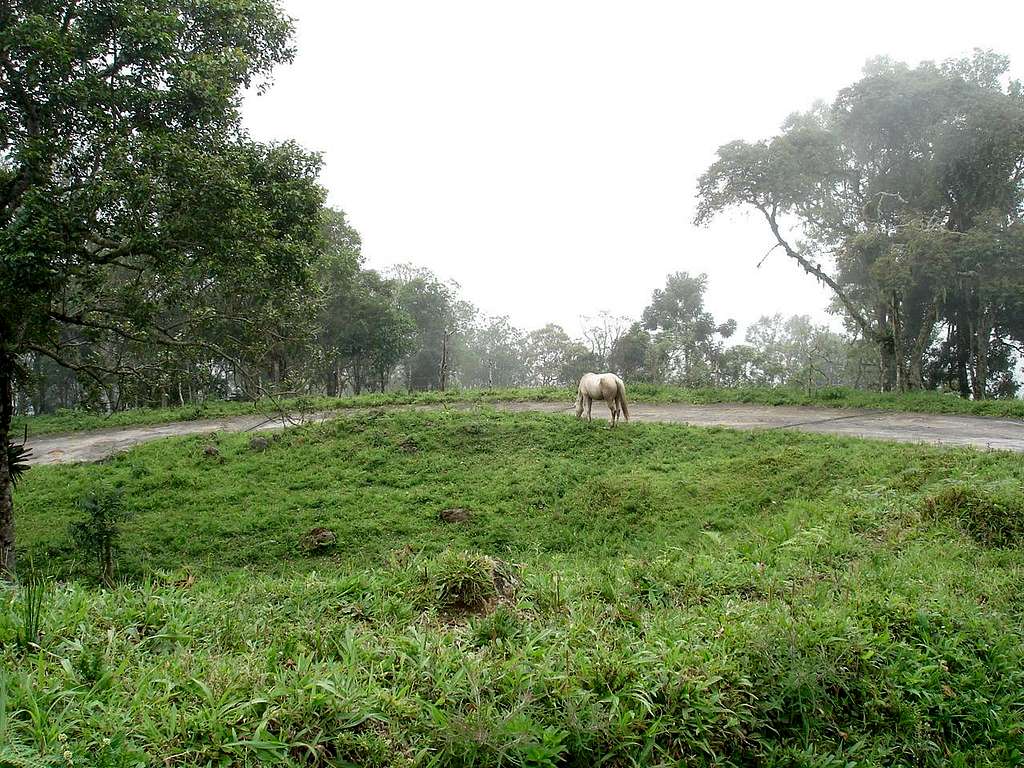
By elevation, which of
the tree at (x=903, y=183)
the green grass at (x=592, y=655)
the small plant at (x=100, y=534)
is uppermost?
the tree at (x=903, y=183)

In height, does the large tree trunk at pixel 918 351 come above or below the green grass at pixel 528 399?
above

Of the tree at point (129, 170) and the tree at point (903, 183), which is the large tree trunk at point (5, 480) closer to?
the tree at point (129, 170)

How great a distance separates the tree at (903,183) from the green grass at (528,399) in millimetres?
3772

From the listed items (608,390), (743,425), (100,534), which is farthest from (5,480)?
(743,425)

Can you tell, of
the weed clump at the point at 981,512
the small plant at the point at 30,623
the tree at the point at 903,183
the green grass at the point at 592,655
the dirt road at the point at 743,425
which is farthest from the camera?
the tree at the point at 903,183

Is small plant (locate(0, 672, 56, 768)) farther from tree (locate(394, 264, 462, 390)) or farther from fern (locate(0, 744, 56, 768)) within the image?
tree (locate(394, 264, 462, 390))

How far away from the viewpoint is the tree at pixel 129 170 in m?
6.47

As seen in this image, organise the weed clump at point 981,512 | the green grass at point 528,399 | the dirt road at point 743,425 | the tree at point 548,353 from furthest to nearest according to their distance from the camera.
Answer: the tree at point 548,353, the green grass at point 528,399, the dirt road at point 743,425, the weed clump at point 981,512

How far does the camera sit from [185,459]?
1240cm

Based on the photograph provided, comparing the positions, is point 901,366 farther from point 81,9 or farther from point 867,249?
point 81,9

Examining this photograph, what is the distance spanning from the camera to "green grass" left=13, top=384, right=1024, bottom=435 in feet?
47.1

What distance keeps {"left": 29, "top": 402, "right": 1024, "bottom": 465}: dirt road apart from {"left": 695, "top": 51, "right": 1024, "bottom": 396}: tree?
5.28 meters

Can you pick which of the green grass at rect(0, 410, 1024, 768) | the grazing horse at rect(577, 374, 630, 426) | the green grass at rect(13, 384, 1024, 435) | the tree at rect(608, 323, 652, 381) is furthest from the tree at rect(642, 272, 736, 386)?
the green grass at rect(0, 410, 1024, 768)

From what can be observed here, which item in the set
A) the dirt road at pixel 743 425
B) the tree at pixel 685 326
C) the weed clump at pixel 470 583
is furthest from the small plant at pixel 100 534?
the tree at pixel 685 326
